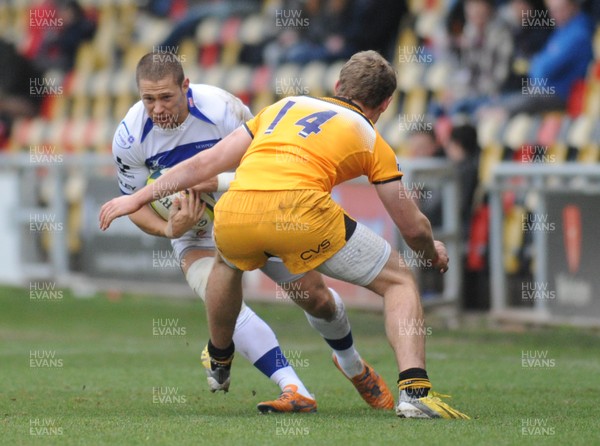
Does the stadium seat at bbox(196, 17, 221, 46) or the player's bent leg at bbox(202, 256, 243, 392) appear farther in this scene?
the stadium seat at bbox(196, 17, 221, 46)

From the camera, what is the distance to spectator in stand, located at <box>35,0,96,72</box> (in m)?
19.8

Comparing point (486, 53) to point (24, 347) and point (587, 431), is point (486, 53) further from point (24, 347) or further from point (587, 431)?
point (587, 431)

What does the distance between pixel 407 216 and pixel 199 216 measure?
123 cm

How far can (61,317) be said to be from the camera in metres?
13.2

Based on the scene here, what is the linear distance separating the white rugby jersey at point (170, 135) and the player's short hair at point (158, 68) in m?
0.28

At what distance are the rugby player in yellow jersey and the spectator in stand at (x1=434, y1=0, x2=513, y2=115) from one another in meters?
7.17

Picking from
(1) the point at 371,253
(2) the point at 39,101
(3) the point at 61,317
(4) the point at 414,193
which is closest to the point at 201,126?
(1) the point at 371,253

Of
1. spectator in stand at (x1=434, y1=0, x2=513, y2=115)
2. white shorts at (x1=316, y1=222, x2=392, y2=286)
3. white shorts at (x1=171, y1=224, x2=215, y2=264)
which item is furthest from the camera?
spectator in stand at (x1=434, y1=0, x2=513, y2=115)

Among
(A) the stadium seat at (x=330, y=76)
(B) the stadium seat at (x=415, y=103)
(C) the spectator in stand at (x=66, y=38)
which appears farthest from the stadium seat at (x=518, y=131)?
(C) the spectator in stand at (x=66, y=38)

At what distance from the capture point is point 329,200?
20.2ft

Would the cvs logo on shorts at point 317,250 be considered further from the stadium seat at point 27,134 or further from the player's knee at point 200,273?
the stadium seat at point 27,134

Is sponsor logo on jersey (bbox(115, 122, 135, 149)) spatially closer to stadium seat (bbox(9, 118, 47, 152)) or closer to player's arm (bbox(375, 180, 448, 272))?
player's arm (bbox(375, 180, 448, 272))

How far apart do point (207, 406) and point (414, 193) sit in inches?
223

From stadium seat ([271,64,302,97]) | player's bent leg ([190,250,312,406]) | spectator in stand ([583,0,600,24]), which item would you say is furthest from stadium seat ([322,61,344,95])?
player's bent leg ([190,250,312,406])
